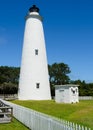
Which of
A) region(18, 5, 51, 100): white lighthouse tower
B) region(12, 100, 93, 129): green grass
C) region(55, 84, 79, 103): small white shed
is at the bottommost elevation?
region(12, 100, 93, 129): green grass

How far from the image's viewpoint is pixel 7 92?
170ft

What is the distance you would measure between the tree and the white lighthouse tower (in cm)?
3484

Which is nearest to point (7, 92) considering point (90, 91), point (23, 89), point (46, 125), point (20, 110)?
point (90, 91)

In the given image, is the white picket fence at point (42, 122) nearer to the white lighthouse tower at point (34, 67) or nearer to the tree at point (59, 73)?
the white lighthouse tower at point (34, 67)

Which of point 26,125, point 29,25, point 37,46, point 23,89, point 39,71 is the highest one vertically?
point 29,25

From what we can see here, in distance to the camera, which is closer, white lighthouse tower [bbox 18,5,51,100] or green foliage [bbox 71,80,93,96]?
white lighthouse tower [bbox 18,5,51,100]

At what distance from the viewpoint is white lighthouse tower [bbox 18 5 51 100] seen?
99.7 feet

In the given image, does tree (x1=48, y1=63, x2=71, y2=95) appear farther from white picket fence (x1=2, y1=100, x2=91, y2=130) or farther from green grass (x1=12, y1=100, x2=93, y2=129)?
white picket fence (x1=2, y1=100, x2=91, y2=130)

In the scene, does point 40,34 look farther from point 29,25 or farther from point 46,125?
point 46,125

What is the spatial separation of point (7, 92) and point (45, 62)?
73.6 ft

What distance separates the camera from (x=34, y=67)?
30.6 m

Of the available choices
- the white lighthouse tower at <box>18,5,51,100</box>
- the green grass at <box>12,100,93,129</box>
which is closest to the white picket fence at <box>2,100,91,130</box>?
the green grass at <box>12,100,93,129</box>

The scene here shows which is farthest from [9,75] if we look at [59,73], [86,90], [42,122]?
[42,122]

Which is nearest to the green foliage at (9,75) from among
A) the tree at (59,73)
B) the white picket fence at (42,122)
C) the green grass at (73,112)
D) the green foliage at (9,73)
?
the green foliage at (9,73)
